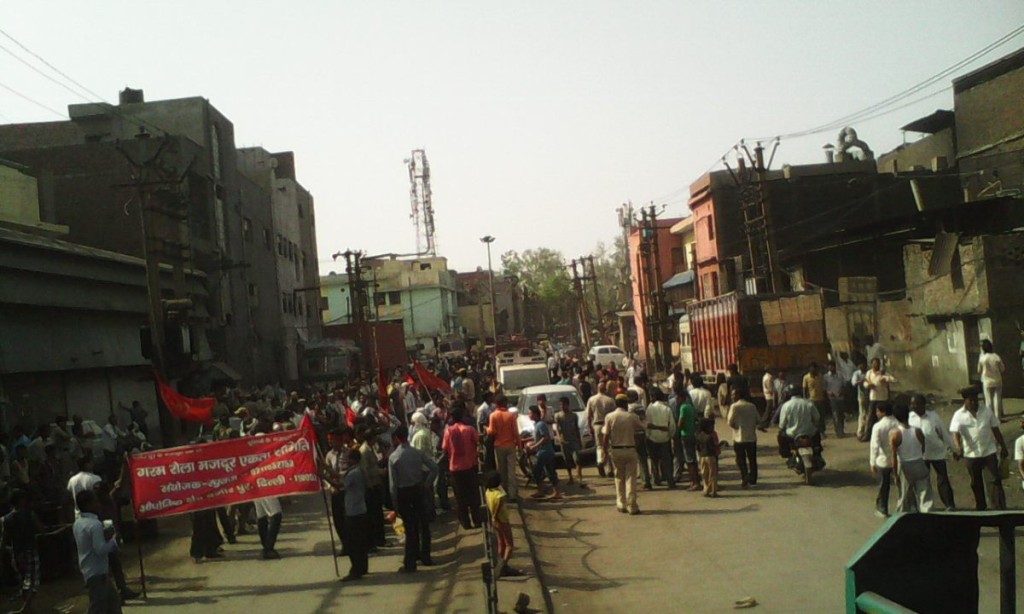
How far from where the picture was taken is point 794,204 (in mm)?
47875

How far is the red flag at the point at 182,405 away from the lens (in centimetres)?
1555

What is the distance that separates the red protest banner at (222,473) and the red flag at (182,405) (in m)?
4.63

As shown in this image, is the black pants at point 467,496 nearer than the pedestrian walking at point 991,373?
Yes

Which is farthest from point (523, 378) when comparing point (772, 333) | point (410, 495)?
point (410, 495)

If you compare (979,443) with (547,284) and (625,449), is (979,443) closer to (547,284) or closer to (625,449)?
(625,449)

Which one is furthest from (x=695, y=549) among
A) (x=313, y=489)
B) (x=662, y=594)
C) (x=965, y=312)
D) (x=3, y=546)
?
(x=965, y=312)

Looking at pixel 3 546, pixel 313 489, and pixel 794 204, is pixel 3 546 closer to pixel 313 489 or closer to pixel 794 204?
pixel 313 489

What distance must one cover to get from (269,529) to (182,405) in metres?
4.57

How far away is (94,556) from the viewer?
814cm

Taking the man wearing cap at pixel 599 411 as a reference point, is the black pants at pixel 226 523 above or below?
below

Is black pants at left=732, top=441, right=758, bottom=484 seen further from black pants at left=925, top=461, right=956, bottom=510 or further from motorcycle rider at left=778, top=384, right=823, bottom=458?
black pants at left=925, top=461, right=956, bottom=510

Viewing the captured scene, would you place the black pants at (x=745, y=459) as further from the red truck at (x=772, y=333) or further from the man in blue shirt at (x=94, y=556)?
the man in blue shirt at (x=94, y=556)

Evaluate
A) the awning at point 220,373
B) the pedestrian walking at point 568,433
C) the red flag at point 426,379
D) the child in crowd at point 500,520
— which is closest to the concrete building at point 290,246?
the awning at point 220,373

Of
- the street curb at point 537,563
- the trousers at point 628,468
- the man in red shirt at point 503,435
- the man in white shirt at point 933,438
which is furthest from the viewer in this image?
the man in red shirt at point 503,435
